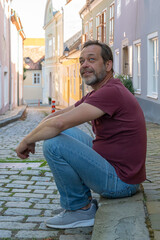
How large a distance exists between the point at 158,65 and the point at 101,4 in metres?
12.0

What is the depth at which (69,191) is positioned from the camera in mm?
3516

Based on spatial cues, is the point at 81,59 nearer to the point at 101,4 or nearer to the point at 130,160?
the point at 130,160

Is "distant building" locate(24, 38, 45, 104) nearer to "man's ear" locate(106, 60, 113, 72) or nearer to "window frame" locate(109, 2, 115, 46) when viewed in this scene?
"window frame" locate(109, 2, 115, 46)

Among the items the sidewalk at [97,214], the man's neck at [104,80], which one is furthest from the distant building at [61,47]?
the man's neck at [104,80]

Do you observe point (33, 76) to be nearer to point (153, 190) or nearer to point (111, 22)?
point (111, 22)

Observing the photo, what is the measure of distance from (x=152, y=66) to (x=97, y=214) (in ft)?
38.7

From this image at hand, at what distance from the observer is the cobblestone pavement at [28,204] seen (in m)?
3.50

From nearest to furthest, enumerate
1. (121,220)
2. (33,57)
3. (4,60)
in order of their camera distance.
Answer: (121,220), (4,60), (33,57)

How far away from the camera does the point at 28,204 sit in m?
4.40

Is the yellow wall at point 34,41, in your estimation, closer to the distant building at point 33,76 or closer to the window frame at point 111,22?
the distant building at point 33,76

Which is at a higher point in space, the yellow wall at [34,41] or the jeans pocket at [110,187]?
the yellow wall at [34,41]

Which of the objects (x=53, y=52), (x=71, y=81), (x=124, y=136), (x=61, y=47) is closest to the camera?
(x=124, y=136)

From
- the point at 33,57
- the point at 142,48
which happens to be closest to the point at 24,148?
the point at 142,48

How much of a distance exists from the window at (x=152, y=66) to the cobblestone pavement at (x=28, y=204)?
8.48m
